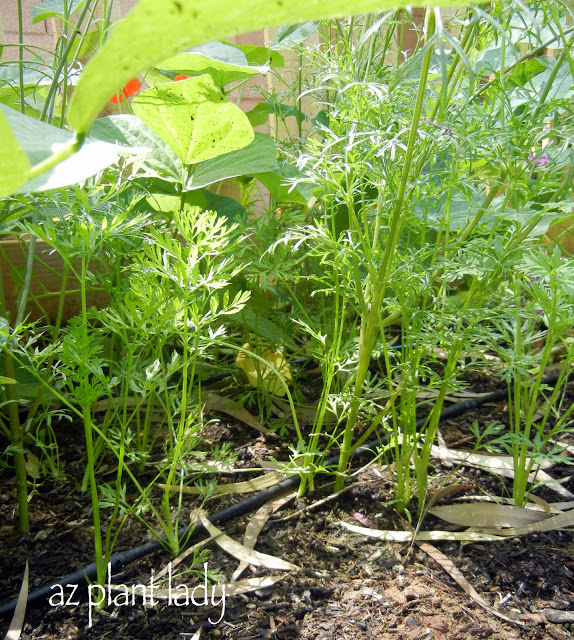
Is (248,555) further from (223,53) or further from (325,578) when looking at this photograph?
(223,53)

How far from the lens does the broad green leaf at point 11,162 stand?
0.48 feet

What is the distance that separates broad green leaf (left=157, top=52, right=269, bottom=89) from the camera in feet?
2.83

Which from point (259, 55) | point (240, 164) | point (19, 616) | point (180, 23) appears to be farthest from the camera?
point (259, 55)

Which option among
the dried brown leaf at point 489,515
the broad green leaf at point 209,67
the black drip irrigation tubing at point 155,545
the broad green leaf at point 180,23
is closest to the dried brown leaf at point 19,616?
the black drip irrigation tubing at point 155,545

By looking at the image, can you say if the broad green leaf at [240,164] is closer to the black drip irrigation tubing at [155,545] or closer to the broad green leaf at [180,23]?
the black drip irrigation tubing at [155,545]

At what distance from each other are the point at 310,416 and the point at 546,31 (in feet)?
2.76

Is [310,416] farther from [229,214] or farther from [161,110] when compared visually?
[161,110]

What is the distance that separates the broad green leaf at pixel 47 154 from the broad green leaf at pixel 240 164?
0.69 meters

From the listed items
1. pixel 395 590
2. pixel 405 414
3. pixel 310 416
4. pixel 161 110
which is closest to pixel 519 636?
pixel 395 590

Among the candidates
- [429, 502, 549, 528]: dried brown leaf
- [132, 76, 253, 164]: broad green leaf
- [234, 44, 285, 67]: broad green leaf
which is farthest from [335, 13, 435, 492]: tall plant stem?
[234, 44, 285, 67]: broad green leaf

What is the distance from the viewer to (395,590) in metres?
0.67

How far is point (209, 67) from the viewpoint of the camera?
37.3 inches

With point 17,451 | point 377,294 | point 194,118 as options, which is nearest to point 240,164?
point 194,118

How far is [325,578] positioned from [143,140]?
773 millimetres
